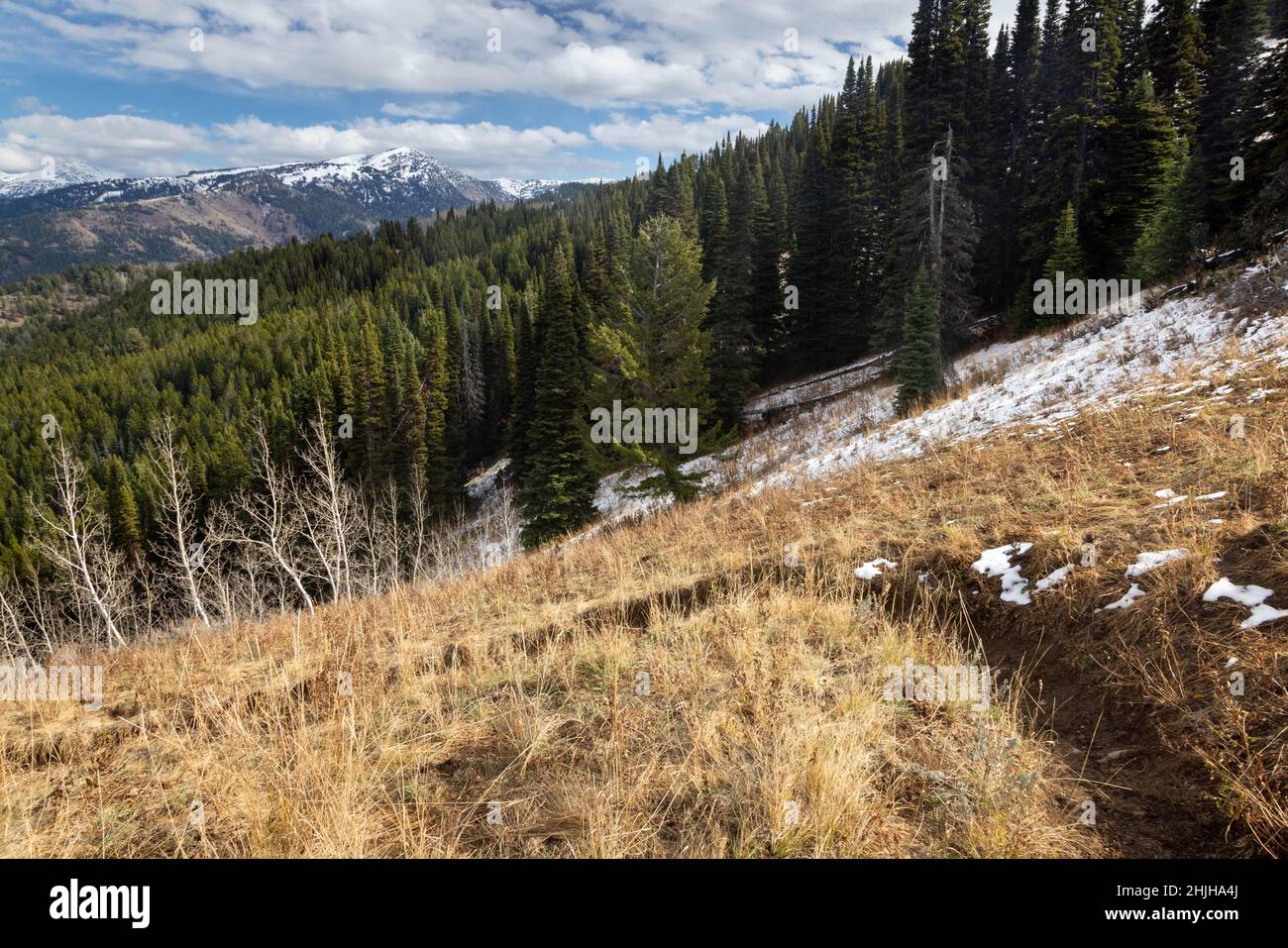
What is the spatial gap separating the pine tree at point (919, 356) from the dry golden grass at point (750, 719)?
13918mm

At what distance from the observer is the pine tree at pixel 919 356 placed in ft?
66.9

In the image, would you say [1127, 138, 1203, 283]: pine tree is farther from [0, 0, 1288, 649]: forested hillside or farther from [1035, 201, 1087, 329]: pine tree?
[1035, 201, 1087, 329]: pine tree

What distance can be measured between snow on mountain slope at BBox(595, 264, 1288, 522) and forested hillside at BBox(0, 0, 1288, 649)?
3.29 meters

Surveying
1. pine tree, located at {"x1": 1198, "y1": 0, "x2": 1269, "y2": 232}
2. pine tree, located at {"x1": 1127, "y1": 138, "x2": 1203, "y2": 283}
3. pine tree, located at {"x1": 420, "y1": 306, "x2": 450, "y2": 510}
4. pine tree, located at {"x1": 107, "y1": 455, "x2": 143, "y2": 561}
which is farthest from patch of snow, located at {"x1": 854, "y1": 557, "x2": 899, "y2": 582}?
pine tree, located at {"x1": 107, "y1": 455, "x2": 143, "y2": 561}

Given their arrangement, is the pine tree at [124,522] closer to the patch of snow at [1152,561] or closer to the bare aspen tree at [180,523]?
the bare aspen tree at [180,523]

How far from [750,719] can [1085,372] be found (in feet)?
43.3

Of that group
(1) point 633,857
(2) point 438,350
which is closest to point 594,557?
(1) point 633,857

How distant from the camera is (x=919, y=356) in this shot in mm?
20844

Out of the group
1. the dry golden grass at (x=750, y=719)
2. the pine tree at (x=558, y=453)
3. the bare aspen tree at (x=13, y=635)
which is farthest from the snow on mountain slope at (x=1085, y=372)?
the bare aspen tree at (x=13, y=635)

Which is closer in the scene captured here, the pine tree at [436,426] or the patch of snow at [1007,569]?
the patch of snow at [1007,569]

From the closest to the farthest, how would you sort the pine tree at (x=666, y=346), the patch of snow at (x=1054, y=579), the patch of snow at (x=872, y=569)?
the patch of snow at (x=1054, y=579) → the patch of snow at (x=872, y=569) → the pine tree at (x=666, y=346)

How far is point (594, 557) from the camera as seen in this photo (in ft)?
30.5

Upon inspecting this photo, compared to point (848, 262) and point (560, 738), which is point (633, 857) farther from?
point (848, 262)

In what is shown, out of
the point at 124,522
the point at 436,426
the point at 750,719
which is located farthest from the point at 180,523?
the point at 124,522
